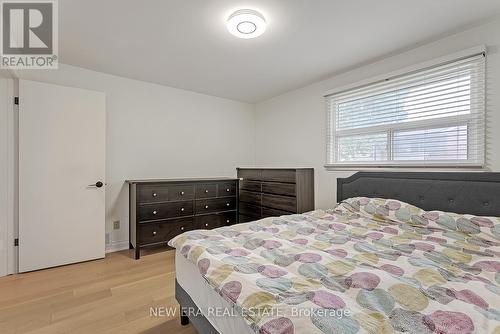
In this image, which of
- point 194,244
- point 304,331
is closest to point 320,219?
point 194,244

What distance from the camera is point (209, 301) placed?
126 centimetres

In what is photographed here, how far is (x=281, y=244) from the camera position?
1570 millimetres

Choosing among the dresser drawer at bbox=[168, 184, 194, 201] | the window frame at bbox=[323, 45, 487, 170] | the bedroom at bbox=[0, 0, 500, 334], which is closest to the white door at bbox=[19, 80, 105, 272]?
the bedroom at bbox=[0, 0, 500, 334]

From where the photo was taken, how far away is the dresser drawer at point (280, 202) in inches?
127

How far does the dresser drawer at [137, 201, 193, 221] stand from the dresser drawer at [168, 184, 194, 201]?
67mm

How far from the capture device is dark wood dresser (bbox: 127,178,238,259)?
9.64ft

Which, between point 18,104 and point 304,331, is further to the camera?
point 18,104

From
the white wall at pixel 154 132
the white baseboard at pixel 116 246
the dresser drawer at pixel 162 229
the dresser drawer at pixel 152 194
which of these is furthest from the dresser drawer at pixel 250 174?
the white baseboard at pixel 116 246

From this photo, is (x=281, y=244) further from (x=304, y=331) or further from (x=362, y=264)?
(x=304, y=331)

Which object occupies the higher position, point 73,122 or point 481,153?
point 73,122

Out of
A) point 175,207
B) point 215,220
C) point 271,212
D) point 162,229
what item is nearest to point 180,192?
point 175,207

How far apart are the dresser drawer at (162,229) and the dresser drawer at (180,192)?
0.30 meters

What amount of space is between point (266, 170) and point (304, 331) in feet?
9.42

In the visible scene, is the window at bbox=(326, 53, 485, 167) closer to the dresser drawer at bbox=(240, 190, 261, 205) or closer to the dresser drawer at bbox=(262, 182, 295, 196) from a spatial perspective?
the dresser drawer at bbox=(262, 182, 295, 196)
